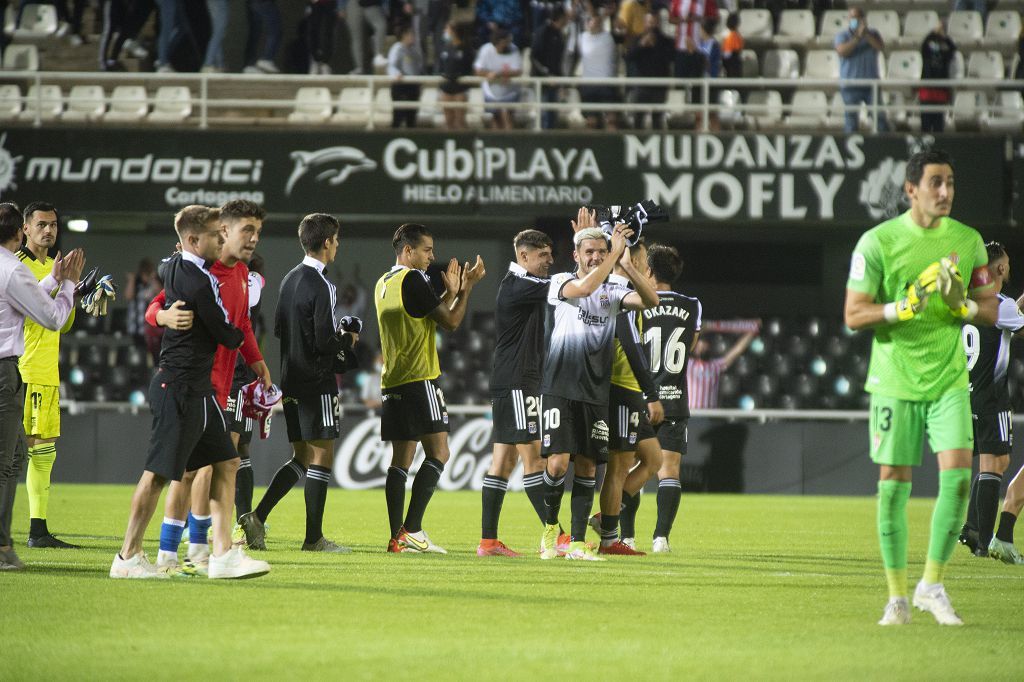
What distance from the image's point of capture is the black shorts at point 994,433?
10.2 metres

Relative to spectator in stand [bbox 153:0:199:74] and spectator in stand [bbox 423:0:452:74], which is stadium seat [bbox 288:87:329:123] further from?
spectator in stand [bbox 153:0:199:74]

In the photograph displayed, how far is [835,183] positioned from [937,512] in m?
14.1

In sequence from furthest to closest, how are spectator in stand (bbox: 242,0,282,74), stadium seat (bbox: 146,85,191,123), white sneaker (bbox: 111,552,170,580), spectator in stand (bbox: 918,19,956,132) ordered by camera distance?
spectator in stand (bbox: 242,0,282,74)
stadium seat (bbox: 146,85,191,123)
spectator in stand (bbox: 918,19,956,132)
white sneaker (bbox: 111,552,170,580)

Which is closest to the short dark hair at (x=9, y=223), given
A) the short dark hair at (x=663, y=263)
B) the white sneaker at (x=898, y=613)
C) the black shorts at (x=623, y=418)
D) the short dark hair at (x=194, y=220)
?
the short dark hair at (x=194, y=220)

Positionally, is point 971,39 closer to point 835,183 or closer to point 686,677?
point 835,183

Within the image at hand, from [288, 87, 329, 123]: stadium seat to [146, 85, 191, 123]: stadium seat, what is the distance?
166 centimetres

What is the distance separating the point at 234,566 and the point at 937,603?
3.69m

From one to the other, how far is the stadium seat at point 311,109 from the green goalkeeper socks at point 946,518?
1691 centimetres

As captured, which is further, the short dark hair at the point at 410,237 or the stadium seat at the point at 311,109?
the stadium seat at the point at 311,109

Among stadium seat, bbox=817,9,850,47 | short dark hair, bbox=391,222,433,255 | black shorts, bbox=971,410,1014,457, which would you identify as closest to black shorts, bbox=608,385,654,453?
short dark hair, bbox=391,222,433,255

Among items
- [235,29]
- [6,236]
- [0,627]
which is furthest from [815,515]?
[235,29]

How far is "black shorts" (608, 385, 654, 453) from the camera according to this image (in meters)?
9.65

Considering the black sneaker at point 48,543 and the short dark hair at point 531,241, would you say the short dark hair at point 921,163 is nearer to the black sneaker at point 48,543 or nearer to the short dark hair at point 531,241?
the short dark hair at point 531,241

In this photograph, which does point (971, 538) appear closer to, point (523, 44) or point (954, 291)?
point (954, 291)
